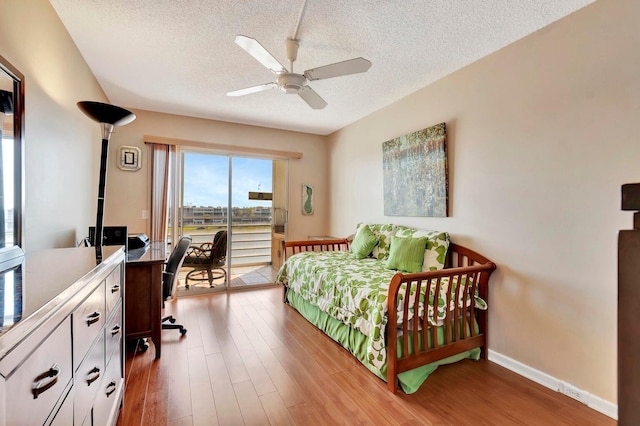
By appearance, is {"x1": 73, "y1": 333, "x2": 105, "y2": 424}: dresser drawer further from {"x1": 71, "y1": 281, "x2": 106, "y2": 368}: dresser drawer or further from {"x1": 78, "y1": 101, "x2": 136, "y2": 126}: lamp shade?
{"x1": 78, "y1": 101, "x2": 136, "y2": 126}: lamp shade

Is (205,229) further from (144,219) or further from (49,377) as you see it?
(49,377)

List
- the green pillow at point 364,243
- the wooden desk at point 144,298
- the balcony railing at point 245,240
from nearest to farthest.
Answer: the wooden desk at point 144,298 < the green pillow at point 364,243 < the balcony railing at point 245,240

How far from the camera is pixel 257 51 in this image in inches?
70.0

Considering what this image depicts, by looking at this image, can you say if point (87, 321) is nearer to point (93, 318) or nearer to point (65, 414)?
point (93, 318)

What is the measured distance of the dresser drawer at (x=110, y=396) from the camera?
4.01 feet

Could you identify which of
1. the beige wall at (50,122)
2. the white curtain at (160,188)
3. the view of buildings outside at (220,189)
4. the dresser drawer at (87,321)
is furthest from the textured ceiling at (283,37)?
the dresser drawer at (87,321)

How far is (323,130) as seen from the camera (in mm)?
4711

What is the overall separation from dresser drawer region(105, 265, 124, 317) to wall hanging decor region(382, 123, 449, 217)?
257cm

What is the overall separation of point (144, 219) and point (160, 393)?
2.52 metres

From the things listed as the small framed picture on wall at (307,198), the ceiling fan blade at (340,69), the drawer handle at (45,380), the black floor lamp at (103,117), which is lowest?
the drawer handle at (45,380)

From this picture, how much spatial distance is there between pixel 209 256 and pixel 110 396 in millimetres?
2734

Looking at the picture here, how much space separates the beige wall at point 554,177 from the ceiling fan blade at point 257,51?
1.73m

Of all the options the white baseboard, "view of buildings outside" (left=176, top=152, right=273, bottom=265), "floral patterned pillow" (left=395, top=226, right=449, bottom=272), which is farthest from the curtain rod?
the white baseboard

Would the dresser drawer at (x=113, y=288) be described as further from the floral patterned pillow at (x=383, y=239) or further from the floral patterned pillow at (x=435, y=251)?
the floral patterned pillow at (x=383, y=239)
